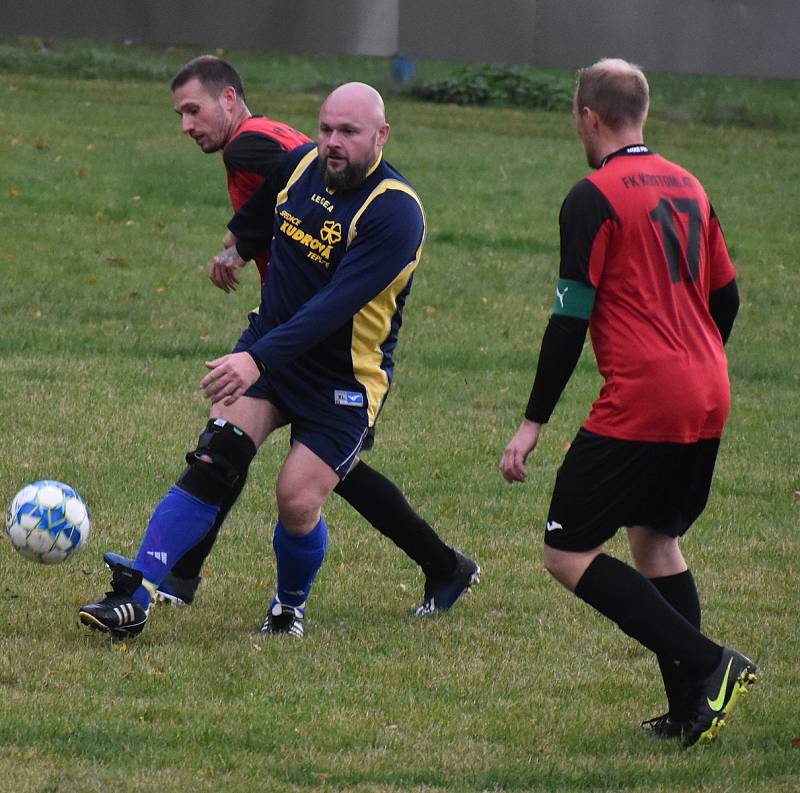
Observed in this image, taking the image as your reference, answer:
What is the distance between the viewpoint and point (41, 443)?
8.48 m

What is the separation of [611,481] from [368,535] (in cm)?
286

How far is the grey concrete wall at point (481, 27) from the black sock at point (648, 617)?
18199mm

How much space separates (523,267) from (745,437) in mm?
4807

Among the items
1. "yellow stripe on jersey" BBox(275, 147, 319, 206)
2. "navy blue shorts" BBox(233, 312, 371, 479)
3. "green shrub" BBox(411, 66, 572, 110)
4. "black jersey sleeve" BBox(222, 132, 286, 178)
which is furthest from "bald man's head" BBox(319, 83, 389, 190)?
"green shrub" BBox(411, 66, 572, 110)

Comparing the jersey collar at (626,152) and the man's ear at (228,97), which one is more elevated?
the jersey collar at (626,152)

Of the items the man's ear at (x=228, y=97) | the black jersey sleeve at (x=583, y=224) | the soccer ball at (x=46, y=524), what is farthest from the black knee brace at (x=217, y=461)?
the black jersey sleeve at (x=583, y=224)

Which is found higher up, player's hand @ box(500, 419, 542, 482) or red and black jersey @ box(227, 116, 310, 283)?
red and black jersey @ box(227, 116, 310, 283)

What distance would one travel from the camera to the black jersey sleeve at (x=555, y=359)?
4551 mm

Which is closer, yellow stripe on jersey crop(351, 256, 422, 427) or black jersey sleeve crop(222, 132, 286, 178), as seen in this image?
yellow stripe on jersey crop(351, 256, 422, 427)

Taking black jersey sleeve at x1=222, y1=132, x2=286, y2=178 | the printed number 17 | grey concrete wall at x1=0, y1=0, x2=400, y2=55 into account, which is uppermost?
the printed number 17

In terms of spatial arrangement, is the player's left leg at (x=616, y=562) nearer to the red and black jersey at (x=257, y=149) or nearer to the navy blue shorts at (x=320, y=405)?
the navy blue shorts at (x=320, y=405)

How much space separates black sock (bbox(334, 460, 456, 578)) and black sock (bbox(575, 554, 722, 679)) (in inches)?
64.6

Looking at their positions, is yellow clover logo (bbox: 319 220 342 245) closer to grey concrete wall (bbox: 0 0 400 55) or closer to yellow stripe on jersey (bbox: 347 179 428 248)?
yellow stripe on jersey (bbox: 347 179 428 248)

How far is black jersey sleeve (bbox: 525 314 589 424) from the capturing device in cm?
455
